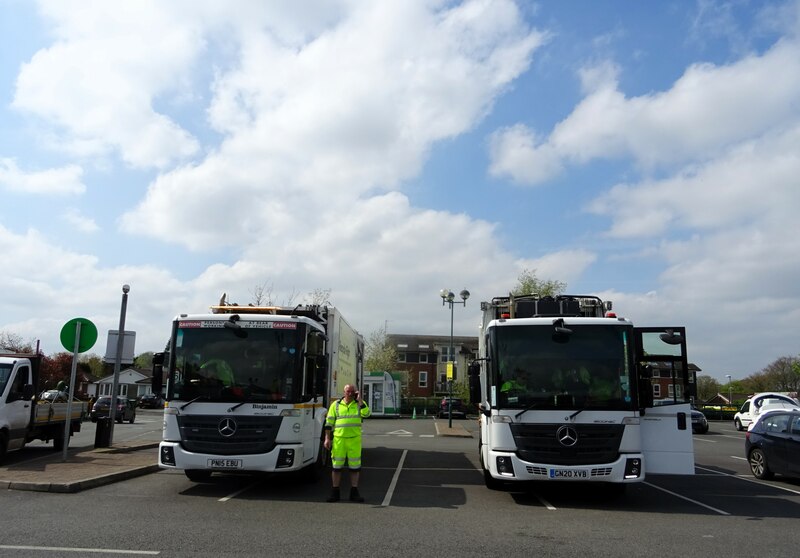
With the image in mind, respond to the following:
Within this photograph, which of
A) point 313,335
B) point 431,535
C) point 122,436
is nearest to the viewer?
point 431,535

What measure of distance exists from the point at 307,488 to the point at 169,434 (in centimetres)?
257

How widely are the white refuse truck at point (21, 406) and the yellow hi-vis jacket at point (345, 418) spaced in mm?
7309

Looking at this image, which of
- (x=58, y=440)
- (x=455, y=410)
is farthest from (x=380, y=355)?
(x=58, y=440)

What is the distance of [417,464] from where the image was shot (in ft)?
50.7

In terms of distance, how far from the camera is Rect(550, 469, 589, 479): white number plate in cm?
914

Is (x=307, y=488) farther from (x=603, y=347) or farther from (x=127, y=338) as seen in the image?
(x=127, y=338)

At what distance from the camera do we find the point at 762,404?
30.4 metres

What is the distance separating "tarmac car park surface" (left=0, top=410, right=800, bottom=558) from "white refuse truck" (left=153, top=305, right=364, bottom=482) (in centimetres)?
67

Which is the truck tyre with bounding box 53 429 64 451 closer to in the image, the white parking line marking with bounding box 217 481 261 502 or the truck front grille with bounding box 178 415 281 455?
the white parking line marking with bounding box 217 481 261 502

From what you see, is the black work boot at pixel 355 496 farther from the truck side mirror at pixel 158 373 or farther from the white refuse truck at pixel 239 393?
the truck side mirror at pixel 158 373

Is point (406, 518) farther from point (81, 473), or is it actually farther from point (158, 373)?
point (81, 473)

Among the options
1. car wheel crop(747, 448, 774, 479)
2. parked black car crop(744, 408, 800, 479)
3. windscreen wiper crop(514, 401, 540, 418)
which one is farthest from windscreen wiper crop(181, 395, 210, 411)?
car wheel crop(747, 448, 774, 479)

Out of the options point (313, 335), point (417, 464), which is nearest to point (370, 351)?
point (417, 464)

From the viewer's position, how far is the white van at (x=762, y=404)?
29719mm
